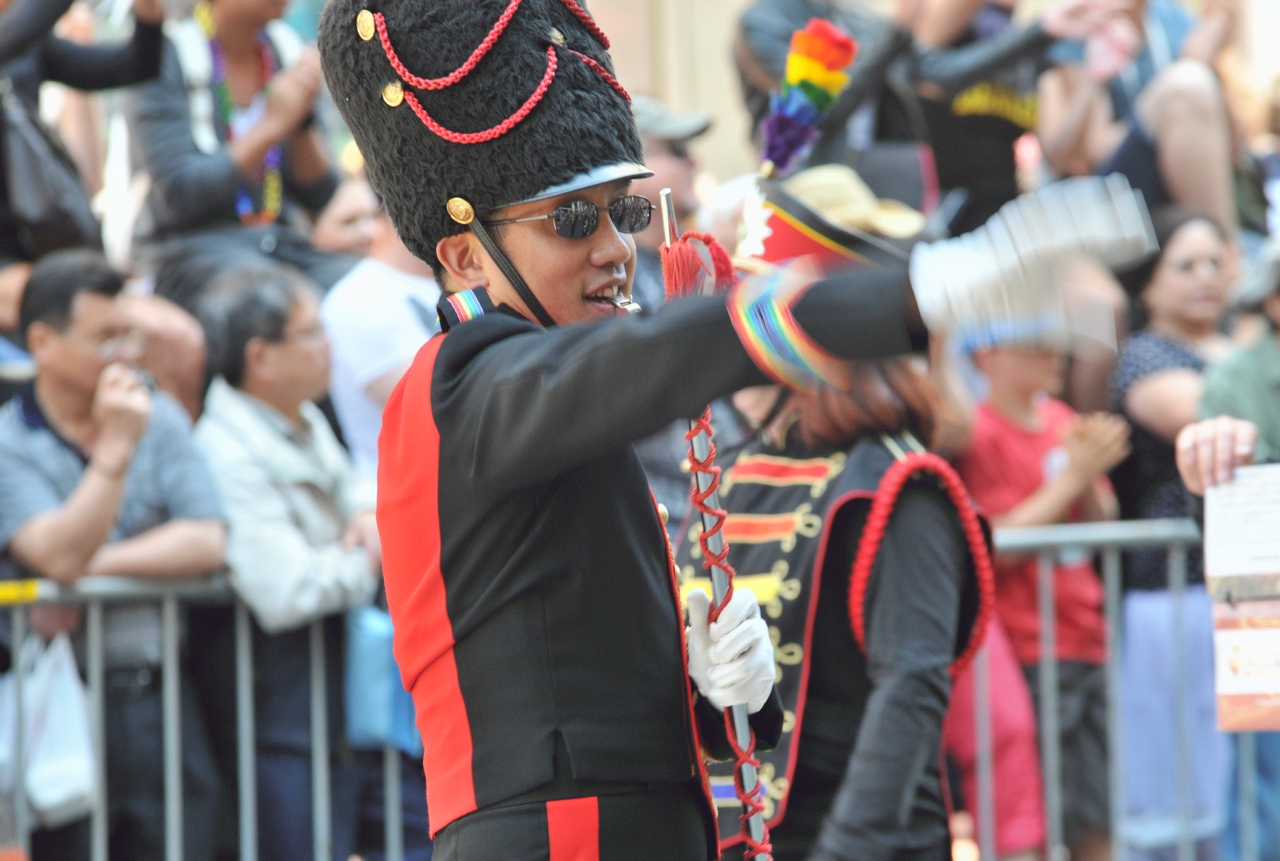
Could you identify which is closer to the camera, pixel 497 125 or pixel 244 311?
pixel 497 125

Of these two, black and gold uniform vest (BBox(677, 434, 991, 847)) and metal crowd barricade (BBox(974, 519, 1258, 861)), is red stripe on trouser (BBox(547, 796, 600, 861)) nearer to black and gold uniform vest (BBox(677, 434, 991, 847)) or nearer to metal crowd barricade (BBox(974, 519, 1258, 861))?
black and gold uniform vest (BBox(677, 434, 991, 847))

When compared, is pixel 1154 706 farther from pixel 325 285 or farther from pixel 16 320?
pixel 16 320

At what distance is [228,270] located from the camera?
4949mm

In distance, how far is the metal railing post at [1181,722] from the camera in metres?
4.76

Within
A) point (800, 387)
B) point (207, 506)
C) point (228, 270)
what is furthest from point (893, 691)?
point (228, 270)

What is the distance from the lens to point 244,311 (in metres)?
→ 4.64

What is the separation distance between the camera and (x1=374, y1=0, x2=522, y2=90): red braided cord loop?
84.7 inches

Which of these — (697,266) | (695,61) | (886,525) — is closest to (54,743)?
(886,525)

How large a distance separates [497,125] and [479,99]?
0.04 meters

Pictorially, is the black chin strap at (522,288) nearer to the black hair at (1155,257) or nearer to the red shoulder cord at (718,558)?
the red shoulder cord at (718,558)

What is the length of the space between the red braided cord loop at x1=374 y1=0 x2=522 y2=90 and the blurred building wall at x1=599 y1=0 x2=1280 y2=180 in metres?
8.65

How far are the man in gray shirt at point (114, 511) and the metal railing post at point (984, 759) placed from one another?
2.03 metres

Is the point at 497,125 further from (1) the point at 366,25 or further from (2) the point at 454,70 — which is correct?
(1) the point at 366,25

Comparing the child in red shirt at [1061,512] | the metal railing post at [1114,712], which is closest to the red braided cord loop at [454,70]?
the child in red shirt at [1061,512]
